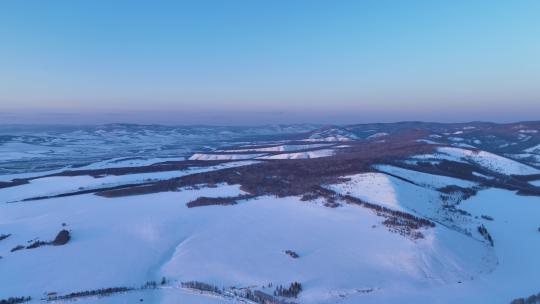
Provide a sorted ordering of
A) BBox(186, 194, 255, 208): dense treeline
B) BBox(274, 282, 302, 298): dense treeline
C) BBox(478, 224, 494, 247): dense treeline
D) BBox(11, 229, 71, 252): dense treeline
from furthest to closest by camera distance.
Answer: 1. BBox(186, 194, 255, 208): dense treeline
2. BBox(478, 224, 494, 247): dense treeline
3. BBox(11, 229, 71, 252): dense treeline
4. BBox(274, 282, 302, 298): dense treeline

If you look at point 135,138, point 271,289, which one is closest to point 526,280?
point 271,289

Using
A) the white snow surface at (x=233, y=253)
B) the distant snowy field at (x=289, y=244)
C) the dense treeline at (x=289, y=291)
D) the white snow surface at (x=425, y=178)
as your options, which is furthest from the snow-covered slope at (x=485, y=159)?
the dense treeline at (x=289, y=291)

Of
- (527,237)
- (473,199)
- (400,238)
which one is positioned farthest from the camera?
(473,199)

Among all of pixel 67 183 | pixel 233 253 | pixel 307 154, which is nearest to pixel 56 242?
pixel 233 253

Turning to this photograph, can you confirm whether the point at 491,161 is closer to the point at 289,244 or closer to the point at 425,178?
the point at 425,178

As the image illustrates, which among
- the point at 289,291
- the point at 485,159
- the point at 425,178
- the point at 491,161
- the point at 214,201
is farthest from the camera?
the point at 485,159

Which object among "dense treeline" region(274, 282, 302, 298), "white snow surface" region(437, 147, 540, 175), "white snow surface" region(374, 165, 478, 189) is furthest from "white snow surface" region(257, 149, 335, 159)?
"dense treeline" region(274, 282, 302, 298)

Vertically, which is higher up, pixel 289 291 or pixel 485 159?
pixel 289 291

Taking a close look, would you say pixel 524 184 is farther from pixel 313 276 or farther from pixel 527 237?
pixel 313 276

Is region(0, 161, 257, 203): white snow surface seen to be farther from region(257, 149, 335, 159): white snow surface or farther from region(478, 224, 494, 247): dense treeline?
region(478, 224, 494, 247): dense treeline

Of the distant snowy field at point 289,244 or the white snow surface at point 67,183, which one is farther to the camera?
the white snow surface at point 67,183

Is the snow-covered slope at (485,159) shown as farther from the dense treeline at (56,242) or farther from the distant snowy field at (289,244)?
the dense treeline at (56,242)
